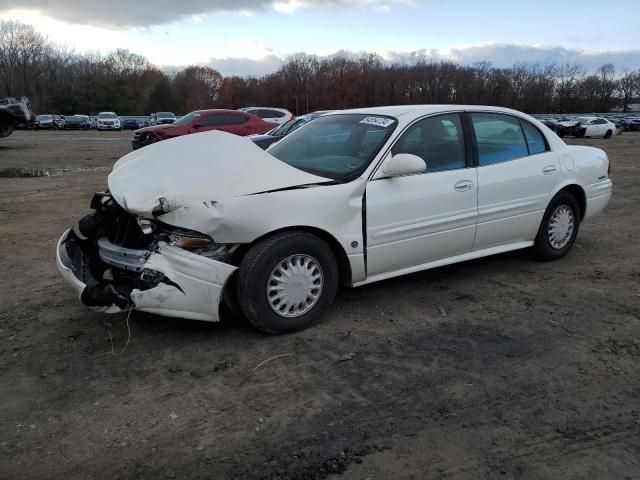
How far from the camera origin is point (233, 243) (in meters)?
3.45

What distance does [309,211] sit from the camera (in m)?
3.64

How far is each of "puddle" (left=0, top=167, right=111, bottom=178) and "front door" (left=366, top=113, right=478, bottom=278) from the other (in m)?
11.4

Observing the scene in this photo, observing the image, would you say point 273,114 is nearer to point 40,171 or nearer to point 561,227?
point 40,171

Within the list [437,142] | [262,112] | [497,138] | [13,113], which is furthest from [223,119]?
[437,142]

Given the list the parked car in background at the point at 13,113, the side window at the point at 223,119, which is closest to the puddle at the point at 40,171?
the side window at the point at 223,119

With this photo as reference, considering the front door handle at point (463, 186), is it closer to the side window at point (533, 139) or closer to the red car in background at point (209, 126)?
the side window at point (533, 139)

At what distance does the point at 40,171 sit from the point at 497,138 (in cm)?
1305

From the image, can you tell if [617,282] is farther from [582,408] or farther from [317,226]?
[317,226]

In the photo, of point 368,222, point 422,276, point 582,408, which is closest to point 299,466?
point 582,408

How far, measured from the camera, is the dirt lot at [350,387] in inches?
96.7

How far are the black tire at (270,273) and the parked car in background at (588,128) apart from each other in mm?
33735

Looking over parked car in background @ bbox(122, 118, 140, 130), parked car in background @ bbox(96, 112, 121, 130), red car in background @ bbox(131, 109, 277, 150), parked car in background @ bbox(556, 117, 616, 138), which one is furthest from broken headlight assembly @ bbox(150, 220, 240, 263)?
parked car in background @ bbox(122, 118, 140, 130)

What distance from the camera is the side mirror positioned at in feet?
12.8

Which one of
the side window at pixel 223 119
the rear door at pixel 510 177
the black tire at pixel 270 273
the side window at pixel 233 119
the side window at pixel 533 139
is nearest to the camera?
the black tire at pixel 270 273
